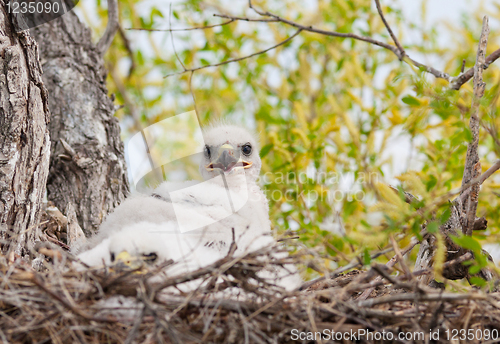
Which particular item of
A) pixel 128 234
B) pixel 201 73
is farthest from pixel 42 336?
pixel 201 73

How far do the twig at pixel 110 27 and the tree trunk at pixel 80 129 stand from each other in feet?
0.42

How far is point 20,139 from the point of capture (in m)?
2.04

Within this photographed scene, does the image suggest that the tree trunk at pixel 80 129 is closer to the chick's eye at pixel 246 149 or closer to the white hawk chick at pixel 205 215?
the white hawk chick at pixel 205 215

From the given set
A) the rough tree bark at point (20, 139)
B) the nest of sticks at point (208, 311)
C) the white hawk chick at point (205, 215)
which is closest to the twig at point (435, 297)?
the nest of sticks at point (208, 311)

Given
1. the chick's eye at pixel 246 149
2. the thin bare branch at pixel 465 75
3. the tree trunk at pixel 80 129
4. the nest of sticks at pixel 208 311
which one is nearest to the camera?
the nest of sticks at pixel 208 311

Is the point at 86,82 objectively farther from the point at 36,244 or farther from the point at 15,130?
the point at 36,244

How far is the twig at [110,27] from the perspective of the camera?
131 inches

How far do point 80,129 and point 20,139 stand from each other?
80cm

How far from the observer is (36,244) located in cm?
214

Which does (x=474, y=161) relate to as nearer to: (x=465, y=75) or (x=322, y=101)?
(x=465, y=75)

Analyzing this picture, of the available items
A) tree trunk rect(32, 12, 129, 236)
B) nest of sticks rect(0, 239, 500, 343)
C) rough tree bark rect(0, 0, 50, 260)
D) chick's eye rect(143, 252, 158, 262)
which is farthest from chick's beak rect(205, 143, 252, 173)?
nest of sticks rect(0, 239, 500, 343)

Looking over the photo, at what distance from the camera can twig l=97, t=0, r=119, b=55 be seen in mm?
3332

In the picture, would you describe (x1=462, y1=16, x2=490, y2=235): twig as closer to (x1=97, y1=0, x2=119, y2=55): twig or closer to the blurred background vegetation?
the blurred background vegetation

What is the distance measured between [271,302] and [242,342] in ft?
0.51
